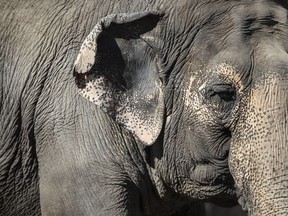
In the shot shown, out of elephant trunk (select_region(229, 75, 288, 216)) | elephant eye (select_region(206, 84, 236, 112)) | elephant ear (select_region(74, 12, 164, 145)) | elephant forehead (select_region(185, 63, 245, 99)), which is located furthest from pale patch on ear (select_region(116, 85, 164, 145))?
elephant trunk (select_region(229, 75, 288, 216))

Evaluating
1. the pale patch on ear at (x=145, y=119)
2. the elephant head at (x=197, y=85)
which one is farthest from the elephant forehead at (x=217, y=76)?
the pale patch on ear at (x=145, y=119)

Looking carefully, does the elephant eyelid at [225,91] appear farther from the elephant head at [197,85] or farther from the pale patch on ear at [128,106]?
the pale patch on ear at [128,106]

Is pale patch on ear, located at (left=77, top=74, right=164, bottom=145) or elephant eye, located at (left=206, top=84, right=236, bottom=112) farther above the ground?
elephant eye, located at (left=206, top=84, right=236, bottom=112)

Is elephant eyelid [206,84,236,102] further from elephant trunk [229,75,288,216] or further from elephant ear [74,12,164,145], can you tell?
elephant ear [74,12,164,145]

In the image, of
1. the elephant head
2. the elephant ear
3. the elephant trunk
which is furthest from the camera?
the elephant ear

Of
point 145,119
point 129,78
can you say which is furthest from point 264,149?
point 129,78

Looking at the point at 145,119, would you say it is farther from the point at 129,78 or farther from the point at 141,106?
the point at 129,78

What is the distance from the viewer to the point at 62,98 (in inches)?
235

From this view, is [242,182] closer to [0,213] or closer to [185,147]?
[185,147]

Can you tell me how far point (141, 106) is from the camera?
228 inches

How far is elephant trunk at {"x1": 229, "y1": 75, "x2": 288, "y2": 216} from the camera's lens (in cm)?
531

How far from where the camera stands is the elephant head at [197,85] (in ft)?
17.9

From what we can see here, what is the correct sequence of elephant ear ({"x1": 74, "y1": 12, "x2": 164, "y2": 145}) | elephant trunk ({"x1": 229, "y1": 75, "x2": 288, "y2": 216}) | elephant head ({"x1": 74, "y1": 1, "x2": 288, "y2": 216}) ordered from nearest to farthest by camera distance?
elephant trunk ({"x1": 229, "y1": 75, "x2": 288, "y2": 216}), elephant head ({"x1": 74, "y1": 1, "x2": 288, "y2": 216}), elephant ear ({"x1": 74, "y1": 12, "x2": 164, "y2": 145})

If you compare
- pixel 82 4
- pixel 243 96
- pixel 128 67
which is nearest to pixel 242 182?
pixel 243 96
